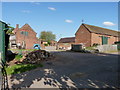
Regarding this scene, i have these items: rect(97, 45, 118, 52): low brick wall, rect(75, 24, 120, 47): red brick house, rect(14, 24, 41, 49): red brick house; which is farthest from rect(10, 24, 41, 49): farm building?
rect(97, 45, 118, 52): low brick wall

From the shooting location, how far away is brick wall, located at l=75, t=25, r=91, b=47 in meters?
35.2

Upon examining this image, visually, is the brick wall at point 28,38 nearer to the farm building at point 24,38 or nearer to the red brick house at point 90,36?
the farm building at point 24,38

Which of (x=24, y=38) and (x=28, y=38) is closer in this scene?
(x=24, y=38)

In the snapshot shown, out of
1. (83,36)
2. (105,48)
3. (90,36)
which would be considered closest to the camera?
(105,48)

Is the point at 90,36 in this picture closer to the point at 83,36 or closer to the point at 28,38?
the point at 83,36

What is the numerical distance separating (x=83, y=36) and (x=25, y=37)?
63.3 feet

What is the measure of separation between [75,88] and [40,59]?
30.2 ft

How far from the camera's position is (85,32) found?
36.1m

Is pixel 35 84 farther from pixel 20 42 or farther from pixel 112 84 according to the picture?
pixel 20 42

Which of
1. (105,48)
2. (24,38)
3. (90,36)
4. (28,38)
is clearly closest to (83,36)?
(90,36)

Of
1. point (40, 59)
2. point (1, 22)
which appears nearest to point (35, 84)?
point (1, 22)

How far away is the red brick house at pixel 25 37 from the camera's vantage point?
124 ft

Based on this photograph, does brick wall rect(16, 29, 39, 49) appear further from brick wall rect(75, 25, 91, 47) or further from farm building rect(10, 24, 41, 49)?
brick wall rect(75, 25, 91, 47)

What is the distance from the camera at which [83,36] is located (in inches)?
1449
